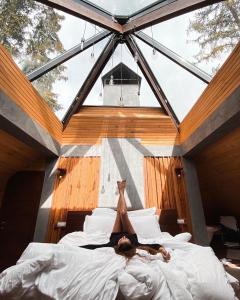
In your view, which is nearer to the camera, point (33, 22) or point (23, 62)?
point (23, 62)

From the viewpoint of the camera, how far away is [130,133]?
191 inches

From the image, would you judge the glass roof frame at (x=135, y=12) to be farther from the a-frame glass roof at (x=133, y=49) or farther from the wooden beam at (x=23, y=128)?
the wooden beam at (x=23, y=128)

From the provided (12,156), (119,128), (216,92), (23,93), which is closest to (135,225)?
(119,128)

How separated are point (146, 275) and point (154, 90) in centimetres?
424

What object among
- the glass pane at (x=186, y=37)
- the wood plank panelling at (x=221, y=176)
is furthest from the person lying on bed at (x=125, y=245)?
the glass pane at (x=186, y=37)

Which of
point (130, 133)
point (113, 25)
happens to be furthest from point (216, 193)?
point (113, 25)

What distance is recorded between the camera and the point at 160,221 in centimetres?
400

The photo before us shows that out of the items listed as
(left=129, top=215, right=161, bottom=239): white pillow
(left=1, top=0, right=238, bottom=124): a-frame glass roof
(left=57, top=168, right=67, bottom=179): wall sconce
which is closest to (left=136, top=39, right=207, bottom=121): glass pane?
(left=1, top=0, right=238, bottom=124): a-frame glass roof

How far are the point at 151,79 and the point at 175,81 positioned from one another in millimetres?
641

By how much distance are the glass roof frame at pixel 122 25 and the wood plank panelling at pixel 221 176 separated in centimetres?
140

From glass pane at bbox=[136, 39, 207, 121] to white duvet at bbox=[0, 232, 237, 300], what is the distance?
11.6 feet

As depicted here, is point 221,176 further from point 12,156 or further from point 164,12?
point 12,156

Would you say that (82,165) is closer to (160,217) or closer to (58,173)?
(58,173)

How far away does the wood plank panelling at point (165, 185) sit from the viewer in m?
4.25
